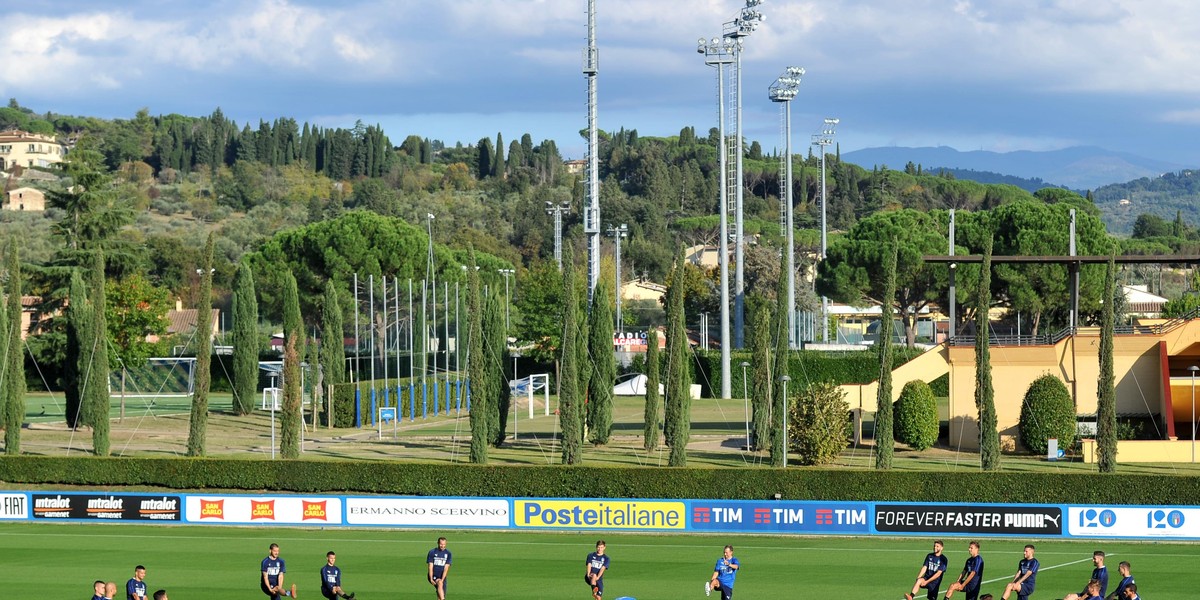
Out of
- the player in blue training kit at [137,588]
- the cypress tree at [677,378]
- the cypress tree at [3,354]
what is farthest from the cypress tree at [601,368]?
the player in blue training kit at [137,588]

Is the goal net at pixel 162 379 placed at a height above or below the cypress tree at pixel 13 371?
below

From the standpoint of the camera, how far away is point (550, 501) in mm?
39469

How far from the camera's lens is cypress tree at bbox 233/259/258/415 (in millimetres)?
73875

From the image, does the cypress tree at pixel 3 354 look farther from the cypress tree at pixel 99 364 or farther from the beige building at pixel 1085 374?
the beige building at pixel 1085 374

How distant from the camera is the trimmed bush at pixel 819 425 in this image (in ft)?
162

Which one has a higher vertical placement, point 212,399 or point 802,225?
point 802,225

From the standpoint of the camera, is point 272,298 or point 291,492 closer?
point 291,492

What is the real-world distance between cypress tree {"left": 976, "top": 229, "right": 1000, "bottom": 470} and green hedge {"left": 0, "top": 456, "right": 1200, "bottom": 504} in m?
3.38

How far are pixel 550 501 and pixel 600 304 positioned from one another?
20.6 metres

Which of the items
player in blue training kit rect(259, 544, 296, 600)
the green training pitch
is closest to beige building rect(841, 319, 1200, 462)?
the green training pitch

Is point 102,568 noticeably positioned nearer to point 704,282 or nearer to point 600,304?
point 600,304

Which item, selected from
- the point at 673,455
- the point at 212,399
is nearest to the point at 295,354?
the point at 673,455

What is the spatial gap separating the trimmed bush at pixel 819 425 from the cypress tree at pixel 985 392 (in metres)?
5.09

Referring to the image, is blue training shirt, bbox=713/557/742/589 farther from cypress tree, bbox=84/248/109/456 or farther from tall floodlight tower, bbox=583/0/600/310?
tall floodlight tower, bbox=583/0/600/310
